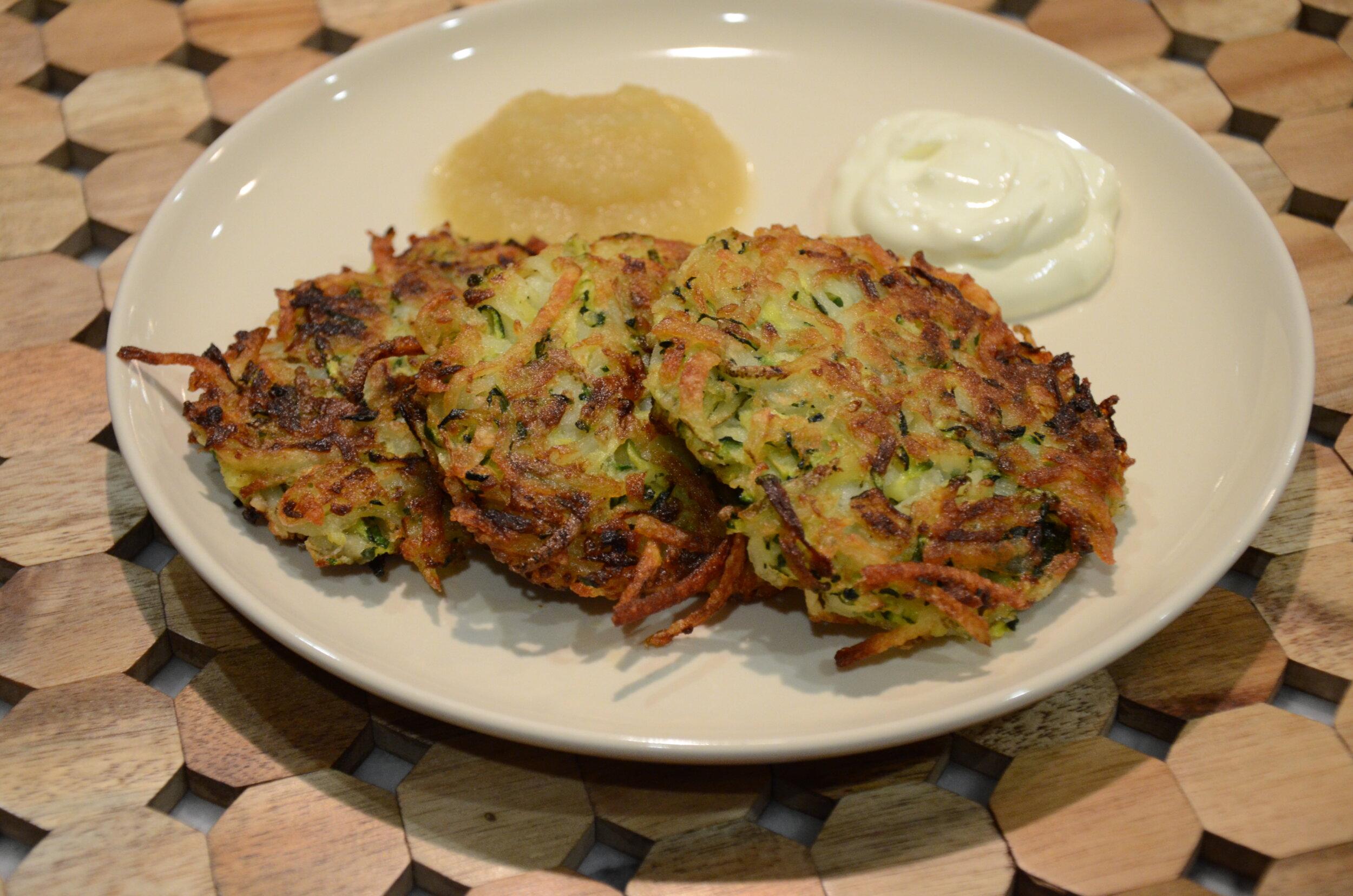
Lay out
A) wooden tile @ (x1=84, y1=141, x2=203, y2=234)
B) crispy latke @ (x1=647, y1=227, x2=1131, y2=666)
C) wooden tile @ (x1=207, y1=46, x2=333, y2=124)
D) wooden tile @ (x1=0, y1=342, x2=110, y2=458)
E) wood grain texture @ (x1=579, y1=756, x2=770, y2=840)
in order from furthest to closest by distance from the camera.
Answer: wooden tile @ (x1=207, y1=46, x2=333, y2=124)
wooden tile @ (x1=84, y1=141, x2=203, y2=234)
wooden tile @ (x1=0, y1=342, x2=110, y2=458)
wood grain texture @ (x1=579, y1=756, x2=770, y2=840)
crispy latke @ (x1=647, y1=227, x2=1131, y2=666)

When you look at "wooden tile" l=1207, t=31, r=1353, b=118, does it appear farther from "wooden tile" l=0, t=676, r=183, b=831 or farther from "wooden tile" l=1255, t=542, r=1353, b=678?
"wooden tile" l=0, t=676, r=183, b=831

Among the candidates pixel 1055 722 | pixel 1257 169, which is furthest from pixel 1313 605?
pixel 1257 169

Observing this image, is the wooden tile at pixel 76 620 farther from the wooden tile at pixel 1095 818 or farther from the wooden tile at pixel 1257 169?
the wooden tile at pixel 1257 169

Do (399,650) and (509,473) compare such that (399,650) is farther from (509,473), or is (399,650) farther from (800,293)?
(800,293)

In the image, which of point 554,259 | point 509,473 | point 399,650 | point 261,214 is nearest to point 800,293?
point 554,259

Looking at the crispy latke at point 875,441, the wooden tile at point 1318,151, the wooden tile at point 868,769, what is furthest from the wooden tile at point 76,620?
the wooden tile at point 1318,151

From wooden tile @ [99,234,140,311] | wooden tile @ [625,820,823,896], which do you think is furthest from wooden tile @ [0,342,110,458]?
wooden tile @ [625,820,823,896]
